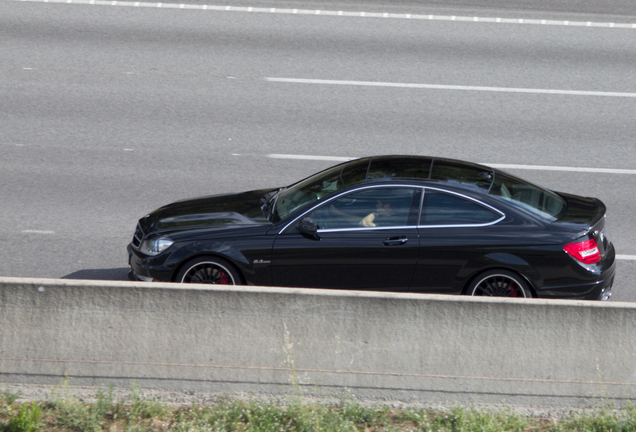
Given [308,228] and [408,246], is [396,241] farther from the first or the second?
[308,228]

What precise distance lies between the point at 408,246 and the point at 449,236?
415 millimetres

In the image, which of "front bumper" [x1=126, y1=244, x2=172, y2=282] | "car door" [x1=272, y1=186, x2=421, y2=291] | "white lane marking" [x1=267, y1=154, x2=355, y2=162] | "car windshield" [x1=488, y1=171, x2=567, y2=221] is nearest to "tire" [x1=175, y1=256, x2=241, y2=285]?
"front bumper" [x1=126, y1=244, x2=172, y2=282]

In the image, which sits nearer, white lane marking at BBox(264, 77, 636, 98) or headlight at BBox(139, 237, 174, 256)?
headlight at BBox(139, 237, 174, 256)

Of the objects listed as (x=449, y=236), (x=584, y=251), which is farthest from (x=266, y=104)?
(x=584, y=251)

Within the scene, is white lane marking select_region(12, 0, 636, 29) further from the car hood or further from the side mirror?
the side mirror

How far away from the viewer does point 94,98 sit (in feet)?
41.5

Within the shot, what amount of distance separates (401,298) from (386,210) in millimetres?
1386

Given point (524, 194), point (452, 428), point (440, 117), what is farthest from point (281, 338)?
point (440, 117)

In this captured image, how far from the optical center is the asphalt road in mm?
9891

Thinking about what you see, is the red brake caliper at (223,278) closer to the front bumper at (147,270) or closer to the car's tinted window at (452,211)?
the front bumper at (147,270)

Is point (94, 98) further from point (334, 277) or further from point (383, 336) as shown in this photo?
point (383, 336)

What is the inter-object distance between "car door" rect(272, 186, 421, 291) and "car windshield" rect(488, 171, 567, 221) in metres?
0.94

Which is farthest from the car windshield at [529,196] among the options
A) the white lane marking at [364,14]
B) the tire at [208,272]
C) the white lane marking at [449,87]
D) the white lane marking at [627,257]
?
the white lane marking at [364,14]

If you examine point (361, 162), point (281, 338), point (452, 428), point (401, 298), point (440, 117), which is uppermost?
point (440, 117)
